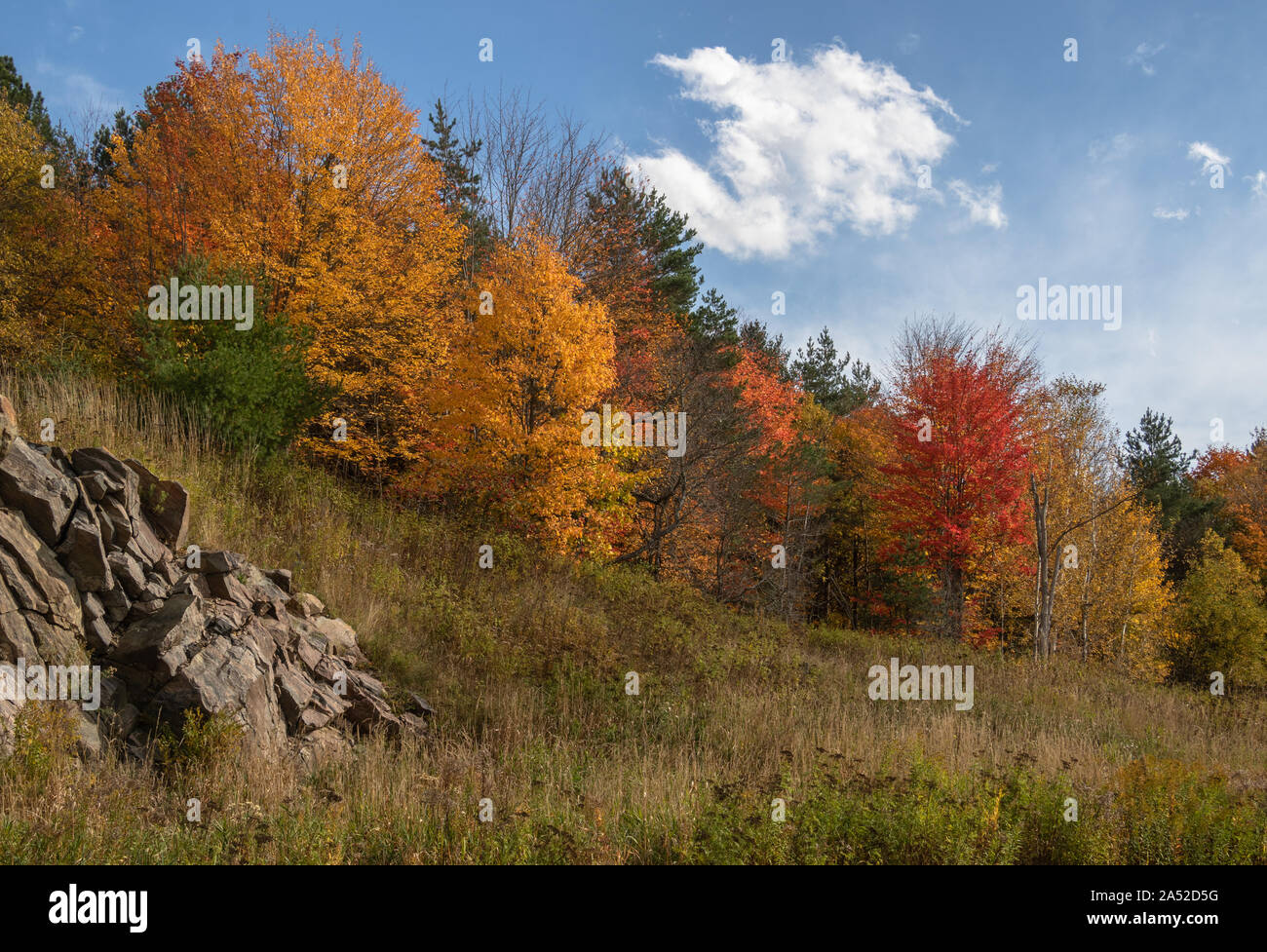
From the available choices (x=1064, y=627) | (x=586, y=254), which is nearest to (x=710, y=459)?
(x=586, y=254)

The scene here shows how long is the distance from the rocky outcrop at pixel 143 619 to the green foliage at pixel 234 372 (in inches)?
173

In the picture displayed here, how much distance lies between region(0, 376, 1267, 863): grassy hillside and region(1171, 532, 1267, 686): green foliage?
56.7ft

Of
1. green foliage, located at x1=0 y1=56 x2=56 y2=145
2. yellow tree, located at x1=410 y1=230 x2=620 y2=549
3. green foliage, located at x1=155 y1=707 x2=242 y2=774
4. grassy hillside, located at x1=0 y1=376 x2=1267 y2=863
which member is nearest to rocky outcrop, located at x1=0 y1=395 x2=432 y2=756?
green foliage, located at x1=155 y1=707 x2=242 y2=774

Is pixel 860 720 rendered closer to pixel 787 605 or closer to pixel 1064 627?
pixel 787 605

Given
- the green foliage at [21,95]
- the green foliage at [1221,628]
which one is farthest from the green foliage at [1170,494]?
the green foliage at [21,95]

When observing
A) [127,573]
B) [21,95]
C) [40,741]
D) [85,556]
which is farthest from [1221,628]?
[21,95]

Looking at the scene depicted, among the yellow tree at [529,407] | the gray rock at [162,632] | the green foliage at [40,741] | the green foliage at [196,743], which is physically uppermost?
the yellow tree at [529,407]

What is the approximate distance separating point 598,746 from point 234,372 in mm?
9049

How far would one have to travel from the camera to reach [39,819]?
166 inches

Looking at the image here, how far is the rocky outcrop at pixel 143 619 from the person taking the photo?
238 inches

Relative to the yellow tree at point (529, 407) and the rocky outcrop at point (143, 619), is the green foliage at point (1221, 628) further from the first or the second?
the rocky outcrop at point (143, 619)

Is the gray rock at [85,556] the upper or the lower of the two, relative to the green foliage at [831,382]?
lower

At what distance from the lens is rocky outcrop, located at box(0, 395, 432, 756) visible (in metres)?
6.05

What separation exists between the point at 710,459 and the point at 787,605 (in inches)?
201
